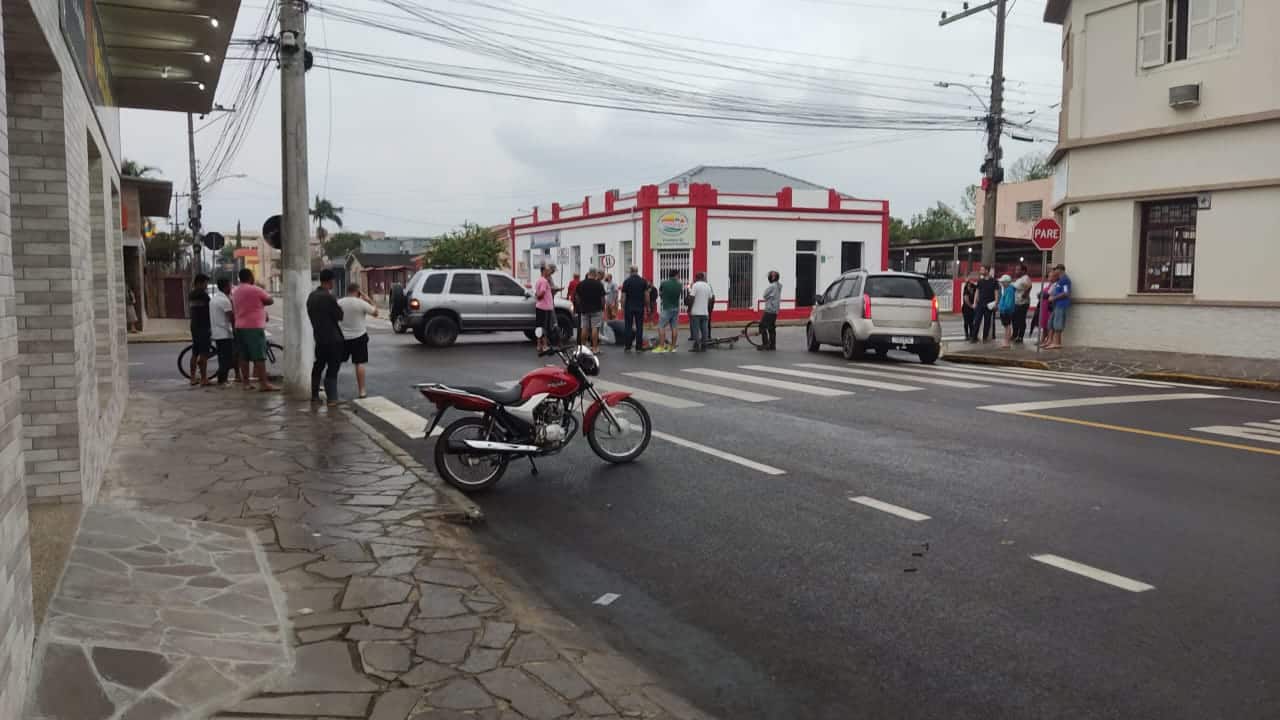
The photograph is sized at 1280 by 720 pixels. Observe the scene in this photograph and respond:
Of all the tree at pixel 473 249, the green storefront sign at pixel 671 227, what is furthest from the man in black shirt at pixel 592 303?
the tree at pixel 473 249

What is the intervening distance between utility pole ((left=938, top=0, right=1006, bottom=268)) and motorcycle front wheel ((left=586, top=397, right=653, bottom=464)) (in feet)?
61.3

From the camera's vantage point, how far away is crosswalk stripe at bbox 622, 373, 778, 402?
12.8 m

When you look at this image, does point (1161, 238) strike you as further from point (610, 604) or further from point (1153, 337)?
point (610, 604)

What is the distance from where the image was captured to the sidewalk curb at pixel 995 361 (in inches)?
725

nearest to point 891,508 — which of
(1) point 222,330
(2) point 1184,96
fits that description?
(1) point 222,330

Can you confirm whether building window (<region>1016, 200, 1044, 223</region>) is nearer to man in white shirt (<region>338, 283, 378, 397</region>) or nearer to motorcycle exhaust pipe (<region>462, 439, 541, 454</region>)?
man in white shirt (<region>338, 283, 378, 397</region>)

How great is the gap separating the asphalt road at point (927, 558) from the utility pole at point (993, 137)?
15189 millimetres

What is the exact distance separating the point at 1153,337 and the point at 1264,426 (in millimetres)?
9563

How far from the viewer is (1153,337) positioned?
63.6 ft

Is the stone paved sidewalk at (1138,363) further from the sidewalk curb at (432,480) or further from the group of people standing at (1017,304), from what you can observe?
the sidewalk curb at (432,480)

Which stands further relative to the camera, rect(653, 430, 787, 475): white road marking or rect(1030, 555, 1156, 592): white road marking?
rect(653, 430, 787, 475): white road marking

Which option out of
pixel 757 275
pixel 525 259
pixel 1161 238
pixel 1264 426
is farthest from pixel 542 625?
pixel 525 259

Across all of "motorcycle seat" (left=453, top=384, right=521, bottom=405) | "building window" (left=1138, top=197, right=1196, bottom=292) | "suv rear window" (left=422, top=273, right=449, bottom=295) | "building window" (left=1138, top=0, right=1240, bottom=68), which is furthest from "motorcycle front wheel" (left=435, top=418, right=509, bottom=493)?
"building window" (left=1138, top=0, right=1240, bottom=68)

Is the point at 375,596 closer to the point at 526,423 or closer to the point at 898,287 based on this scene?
the point at 526,423
